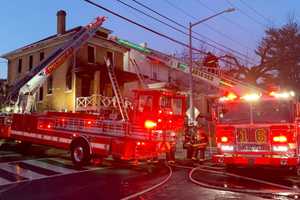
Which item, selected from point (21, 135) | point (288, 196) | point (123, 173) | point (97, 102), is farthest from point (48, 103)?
point (288, 196)

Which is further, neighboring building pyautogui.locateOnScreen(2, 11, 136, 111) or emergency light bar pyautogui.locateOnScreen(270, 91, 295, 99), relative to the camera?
neighboring building pyautogui.locateOnScreen(2, 11, 136, 111)

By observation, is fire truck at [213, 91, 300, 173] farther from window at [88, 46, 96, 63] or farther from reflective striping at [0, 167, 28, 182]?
window at [88, 46, 96, 63]

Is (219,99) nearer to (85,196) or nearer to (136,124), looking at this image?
(136,124)

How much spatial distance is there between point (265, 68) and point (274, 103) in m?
32.2

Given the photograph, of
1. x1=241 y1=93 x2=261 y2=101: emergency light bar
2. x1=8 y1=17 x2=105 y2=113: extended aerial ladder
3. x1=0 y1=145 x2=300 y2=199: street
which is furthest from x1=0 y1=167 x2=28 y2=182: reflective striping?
x1=241 y1=93 x2=261 y2=101: emergency light bar

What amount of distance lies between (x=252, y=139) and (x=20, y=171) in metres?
7.09

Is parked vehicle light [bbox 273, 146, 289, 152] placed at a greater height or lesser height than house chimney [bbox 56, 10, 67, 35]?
lesser

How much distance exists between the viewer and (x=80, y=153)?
43.9 ft

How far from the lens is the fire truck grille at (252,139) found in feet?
35.7

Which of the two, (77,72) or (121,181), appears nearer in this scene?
(121,181)

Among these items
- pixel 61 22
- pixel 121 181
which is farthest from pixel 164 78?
pixel 121 181

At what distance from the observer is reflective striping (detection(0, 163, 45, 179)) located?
11.1m

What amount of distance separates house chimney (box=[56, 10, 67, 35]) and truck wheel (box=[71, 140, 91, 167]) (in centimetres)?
1948

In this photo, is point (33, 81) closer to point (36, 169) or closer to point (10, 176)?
point (36, 169)
